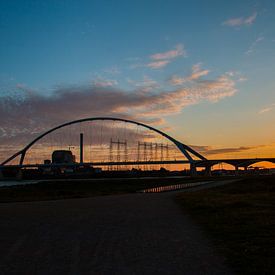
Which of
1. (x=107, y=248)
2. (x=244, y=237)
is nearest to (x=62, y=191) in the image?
(x=244, y=237)

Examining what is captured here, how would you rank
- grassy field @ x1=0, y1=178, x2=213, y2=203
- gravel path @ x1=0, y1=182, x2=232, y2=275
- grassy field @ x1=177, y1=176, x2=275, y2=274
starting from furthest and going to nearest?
grassy field @ x1=0, y1=178, x2=213, y2=203 → grassy field @ x1=177, y1=176, x2=275, y2=274 → gravel path @ x1=0, y1=182, x2=232, y2=275

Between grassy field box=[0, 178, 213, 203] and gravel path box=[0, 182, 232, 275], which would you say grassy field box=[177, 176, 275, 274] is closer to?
gravel path box=[0, 182, 232, 275]

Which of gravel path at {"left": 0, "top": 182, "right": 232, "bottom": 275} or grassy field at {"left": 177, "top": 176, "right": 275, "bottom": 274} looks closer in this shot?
gravel path at {"left": 0, "top": 182, "right": 232, "bottom": 275}

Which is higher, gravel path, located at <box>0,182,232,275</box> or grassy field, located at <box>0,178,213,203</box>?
gravel path, located at <box>0,182,232,275</box>

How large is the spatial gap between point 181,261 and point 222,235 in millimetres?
4287

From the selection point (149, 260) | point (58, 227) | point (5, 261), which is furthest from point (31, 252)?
point (58, 227)

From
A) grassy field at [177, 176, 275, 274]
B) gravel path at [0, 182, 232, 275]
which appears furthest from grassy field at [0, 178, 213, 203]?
grassy field at [177, 176, 275, 274]

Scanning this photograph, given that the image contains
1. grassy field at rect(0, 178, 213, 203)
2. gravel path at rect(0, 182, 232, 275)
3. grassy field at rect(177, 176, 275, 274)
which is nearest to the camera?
gravel path at rect(0, 182, 232, 275)

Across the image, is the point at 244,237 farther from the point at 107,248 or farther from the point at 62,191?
the point at 62,191

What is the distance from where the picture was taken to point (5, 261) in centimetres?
988

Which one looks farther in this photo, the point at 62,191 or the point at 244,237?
the point at 62,191

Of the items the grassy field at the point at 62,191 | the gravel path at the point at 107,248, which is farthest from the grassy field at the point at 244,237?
the grassy field at the point at 62,191

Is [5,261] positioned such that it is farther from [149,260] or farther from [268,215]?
[268,215]

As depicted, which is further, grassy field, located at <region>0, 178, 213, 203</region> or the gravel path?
grassy field, located at <region>0, 178, 213, 203</region>
